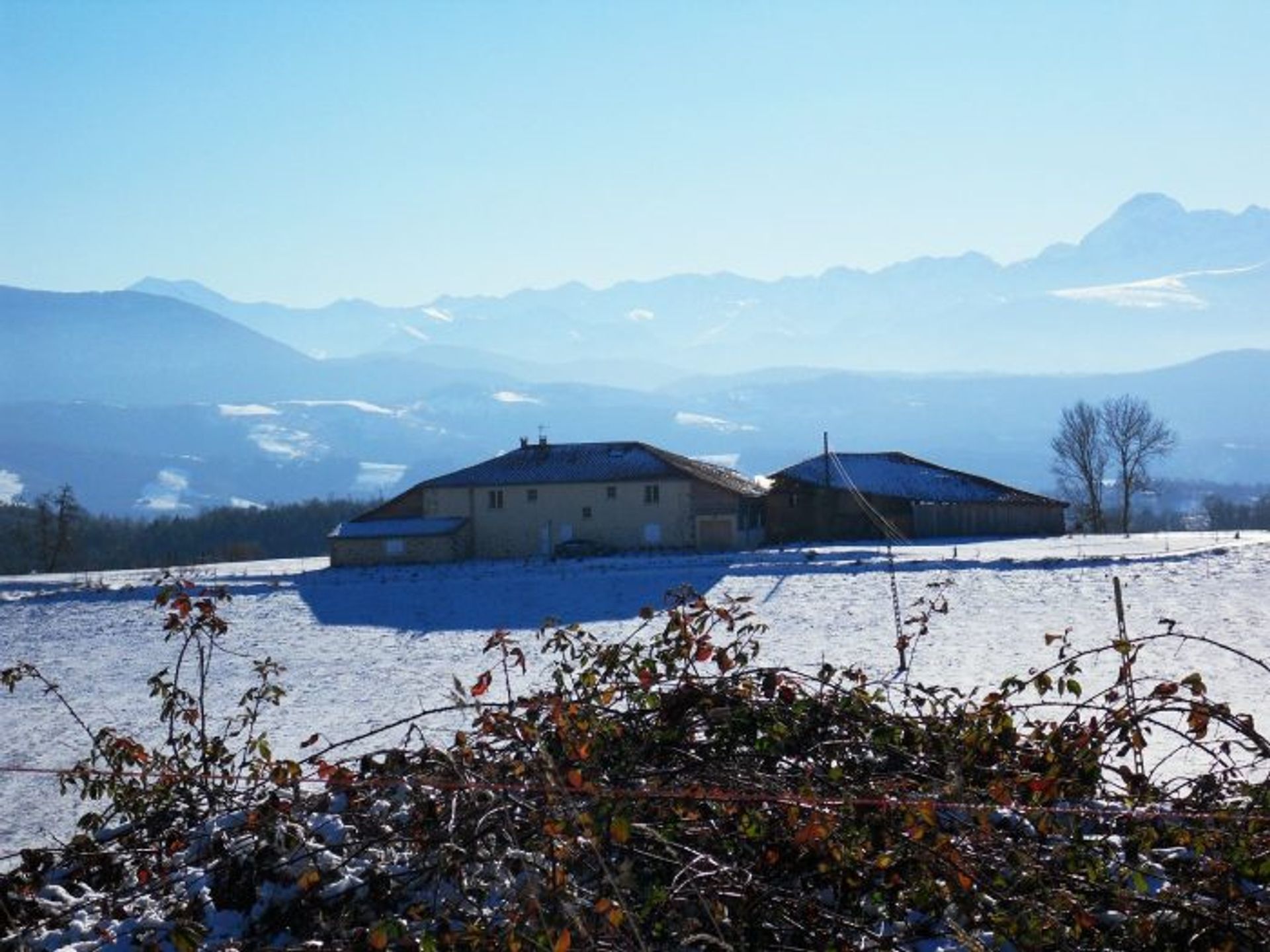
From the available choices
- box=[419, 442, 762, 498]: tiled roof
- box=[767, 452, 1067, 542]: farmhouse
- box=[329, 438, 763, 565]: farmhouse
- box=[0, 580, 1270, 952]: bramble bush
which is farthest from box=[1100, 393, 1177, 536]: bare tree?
box=[0, 580, 1270, 952]: bramble bush

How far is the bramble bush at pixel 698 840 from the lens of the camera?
Result: 448 centimetres

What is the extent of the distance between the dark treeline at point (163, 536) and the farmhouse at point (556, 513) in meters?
17.5

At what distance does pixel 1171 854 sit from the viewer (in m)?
5.18

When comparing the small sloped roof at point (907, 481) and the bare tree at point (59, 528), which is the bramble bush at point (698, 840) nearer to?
the small sloped roof at point (907, 481)

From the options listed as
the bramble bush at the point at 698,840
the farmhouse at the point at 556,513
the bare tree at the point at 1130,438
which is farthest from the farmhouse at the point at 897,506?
the bramble bush at the point at 698,840

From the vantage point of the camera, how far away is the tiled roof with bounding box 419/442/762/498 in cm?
5306

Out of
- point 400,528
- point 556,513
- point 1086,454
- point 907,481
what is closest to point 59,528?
point 400,528

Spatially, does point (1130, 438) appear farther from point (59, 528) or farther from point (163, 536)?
point (163, 536)

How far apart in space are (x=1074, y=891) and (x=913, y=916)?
57cm

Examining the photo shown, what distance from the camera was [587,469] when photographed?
54.2 meters

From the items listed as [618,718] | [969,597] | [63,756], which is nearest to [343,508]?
[969,597]

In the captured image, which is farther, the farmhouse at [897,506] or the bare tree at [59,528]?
the bare tree at [59,528]

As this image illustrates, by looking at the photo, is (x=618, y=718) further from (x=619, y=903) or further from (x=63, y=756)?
(x=63, y=756)

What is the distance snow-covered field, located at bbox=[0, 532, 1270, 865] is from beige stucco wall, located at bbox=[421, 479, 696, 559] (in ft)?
19.4
